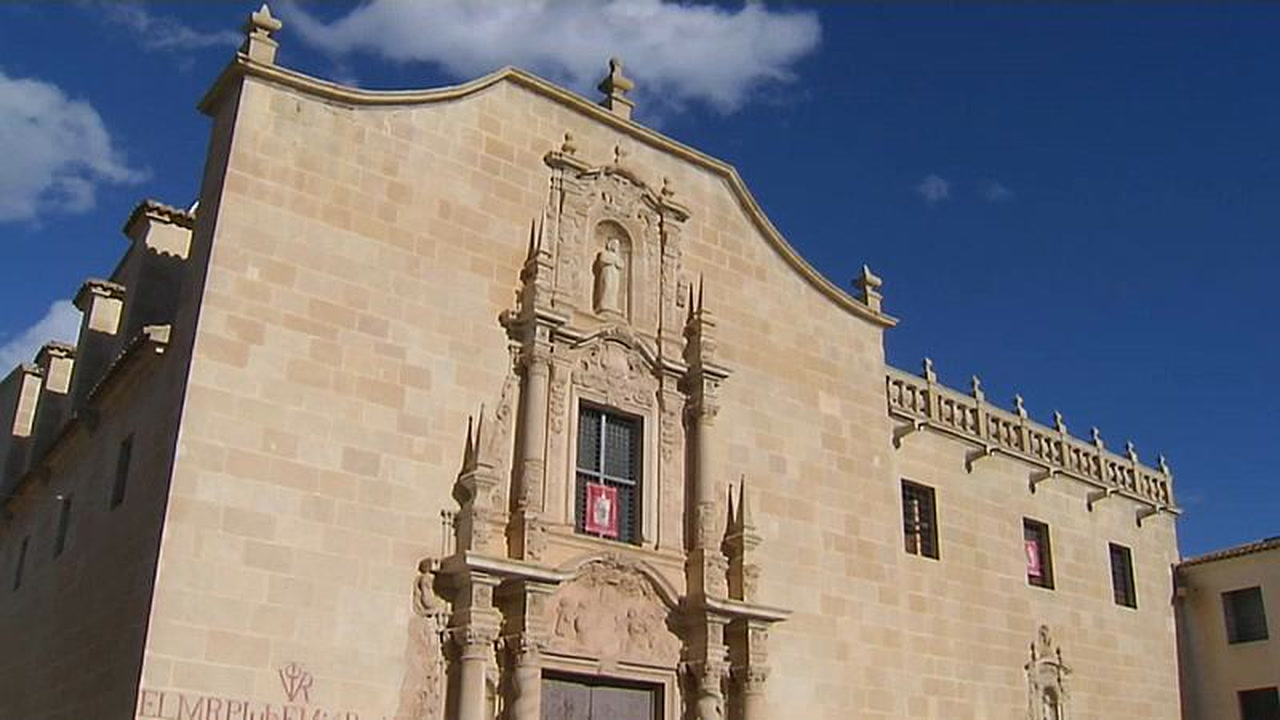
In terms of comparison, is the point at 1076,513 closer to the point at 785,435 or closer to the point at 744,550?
the point at 785,435

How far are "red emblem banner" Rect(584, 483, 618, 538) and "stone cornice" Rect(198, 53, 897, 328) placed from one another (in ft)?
17.7

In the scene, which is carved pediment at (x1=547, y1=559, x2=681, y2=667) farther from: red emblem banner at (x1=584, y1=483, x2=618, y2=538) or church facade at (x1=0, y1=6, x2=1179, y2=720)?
red emblem banner at (x1=584, y1=483, x2=618, y2=538)

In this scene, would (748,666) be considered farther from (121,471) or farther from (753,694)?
(121,471)

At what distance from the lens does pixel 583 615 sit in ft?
49.1

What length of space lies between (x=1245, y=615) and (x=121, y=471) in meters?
20.8

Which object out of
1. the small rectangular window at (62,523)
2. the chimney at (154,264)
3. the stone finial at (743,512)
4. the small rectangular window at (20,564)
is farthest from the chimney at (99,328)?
the stone finial at (743,512)

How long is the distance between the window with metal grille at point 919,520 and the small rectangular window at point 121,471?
1189 centimetres

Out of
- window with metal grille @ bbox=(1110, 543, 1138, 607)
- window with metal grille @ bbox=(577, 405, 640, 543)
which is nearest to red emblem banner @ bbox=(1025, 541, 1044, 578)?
window with metal grille @ bbox=(1110, 543, 1138, 607)

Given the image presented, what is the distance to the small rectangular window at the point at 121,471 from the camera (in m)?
14.1

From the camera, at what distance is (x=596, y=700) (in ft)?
49.3

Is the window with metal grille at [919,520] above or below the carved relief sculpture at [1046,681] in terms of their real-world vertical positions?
above

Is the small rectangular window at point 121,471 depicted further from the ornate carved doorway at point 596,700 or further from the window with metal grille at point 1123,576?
the window with metal grille at point 1123,576

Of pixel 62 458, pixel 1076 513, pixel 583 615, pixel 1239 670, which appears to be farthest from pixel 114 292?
pixel 1239 670

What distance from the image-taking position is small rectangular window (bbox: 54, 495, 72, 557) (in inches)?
638
